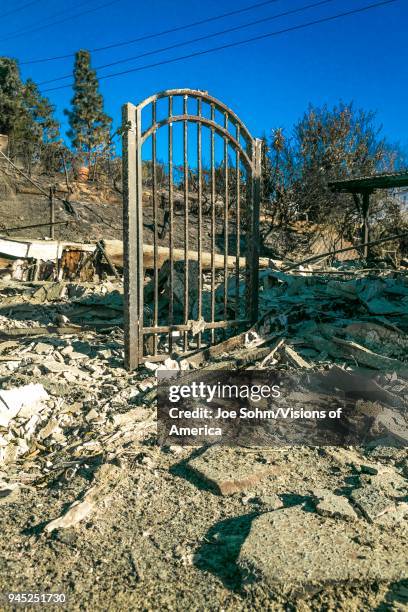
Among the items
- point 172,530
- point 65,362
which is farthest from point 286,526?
point 65,362

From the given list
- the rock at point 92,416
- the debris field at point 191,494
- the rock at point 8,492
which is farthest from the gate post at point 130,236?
the rock at point 8,492

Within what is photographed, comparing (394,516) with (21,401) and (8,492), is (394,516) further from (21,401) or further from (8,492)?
(21,401)

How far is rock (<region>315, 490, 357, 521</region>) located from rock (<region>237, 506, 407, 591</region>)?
0.05 m

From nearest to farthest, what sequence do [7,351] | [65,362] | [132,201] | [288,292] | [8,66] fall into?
1. [132,201]
2. [65,362]
3. [7,351]
4. [288,292]
5. [8,66]

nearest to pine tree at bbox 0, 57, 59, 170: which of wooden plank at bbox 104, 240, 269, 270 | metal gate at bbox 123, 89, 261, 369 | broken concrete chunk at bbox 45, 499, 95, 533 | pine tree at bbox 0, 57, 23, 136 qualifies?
pine tree at bbox 0, 57, 23, 136

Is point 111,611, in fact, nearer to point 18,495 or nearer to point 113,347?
point 18,495

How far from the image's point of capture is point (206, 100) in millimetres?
5164

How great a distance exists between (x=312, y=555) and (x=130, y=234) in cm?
312

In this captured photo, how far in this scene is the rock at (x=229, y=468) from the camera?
2838mm

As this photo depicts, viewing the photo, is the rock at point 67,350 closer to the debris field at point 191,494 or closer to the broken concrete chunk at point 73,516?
the debris field at point 191,494

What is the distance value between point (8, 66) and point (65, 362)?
113ft

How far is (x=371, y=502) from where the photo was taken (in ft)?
8.53

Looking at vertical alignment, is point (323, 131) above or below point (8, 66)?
below

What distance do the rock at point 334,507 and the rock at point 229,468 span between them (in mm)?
396
